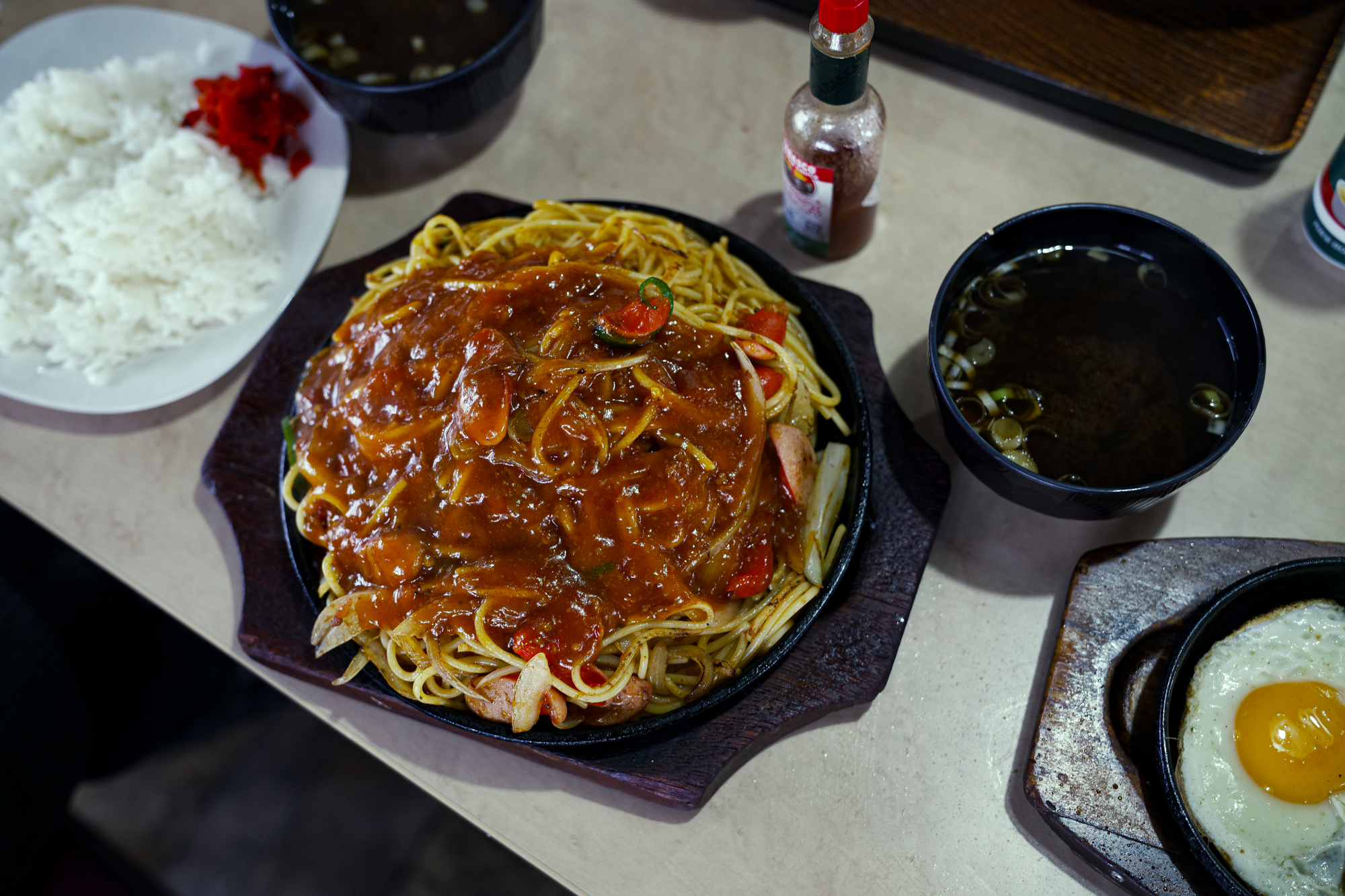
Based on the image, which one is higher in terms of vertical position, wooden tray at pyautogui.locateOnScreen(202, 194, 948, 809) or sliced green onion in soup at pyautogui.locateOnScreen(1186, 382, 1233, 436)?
sliced green onion in soup at pyautogui.locateOnScreen(1186, 382, 1233, 436)

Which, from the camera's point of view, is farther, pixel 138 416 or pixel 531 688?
pixel 138 416

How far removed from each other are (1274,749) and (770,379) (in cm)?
141

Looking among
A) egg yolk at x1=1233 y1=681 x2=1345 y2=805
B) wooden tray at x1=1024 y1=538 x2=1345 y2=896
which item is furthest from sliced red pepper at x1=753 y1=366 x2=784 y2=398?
egg yolk at x1=1233 y1=681 x2=1345 y2=805

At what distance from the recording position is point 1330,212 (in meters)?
2.56

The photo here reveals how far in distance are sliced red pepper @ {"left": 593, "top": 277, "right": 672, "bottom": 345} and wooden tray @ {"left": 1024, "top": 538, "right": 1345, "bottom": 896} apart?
1.27 m

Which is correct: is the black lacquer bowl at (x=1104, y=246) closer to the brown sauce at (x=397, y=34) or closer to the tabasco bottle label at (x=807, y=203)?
the tabasco bottle label at (x=807, y=203)

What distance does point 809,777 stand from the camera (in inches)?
90.4

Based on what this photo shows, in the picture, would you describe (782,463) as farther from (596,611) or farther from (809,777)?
(809,777)

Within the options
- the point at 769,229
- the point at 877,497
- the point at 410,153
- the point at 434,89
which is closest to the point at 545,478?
the point at 877,497

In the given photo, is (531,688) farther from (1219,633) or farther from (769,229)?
(769,229)

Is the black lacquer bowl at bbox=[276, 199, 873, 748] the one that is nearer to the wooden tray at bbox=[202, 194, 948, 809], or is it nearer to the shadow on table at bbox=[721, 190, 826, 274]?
the wooden tray at bbox=[202, 194, 948, 809]

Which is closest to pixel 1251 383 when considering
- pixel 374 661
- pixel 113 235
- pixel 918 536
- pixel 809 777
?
pixel 918 536

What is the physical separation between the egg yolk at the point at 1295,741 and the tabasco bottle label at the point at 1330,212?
1374mm

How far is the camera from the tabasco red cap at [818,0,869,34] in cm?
186
